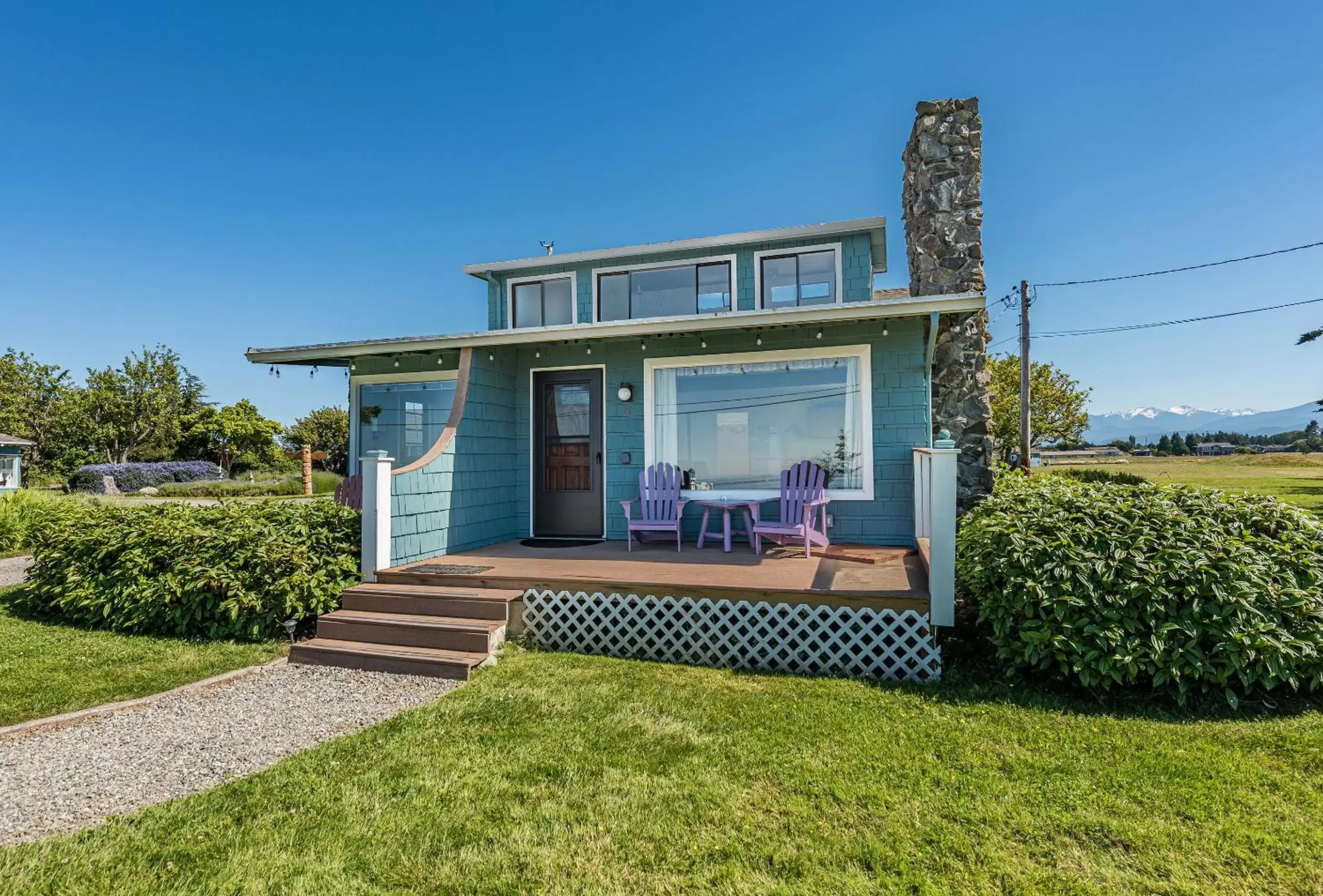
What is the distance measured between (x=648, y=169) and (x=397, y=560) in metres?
11.8

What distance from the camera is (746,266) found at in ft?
27.2

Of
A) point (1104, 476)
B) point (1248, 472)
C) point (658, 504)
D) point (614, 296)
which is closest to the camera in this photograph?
point (658, 504)

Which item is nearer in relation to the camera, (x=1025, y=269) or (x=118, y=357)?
(x=1025, y=269)

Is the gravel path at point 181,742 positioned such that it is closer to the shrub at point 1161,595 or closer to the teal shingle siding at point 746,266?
the shrub at point 1161,595

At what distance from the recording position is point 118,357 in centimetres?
2477

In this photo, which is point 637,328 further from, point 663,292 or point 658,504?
point 663,292

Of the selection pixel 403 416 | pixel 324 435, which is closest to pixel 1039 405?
pixel 403 416

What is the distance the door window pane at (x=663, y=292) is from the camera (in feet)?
28.1

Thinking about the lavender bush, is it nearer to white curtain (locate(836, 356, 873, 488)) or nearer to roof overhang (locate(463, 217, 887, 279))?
roof overhang (locate(463, 217, 887, 279))

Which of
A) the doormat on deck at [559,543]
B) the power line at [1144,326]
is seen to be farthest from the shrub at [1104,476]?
the doormat on deck at [559,543]

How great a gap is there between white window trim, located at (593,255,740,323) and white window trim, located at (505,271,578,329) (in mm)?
303

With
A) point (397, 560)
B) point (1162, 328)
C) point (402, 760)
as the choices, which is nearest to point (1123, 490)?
point (402, 760)

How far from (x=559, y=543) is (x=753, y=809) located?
4645 mm

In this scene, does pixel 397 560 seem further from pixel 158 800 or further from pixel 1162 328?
pixel 1162 328
